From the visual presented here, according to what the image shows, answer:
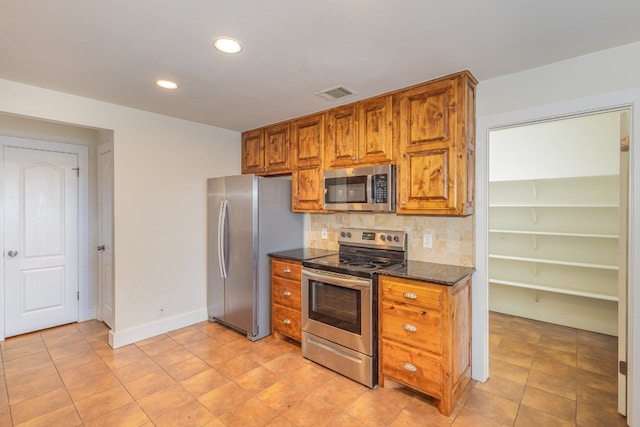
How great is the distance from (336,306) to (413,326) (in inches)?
26.9

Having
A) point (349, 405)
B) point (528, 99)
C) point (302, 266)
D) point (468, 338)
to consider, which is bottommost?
point (349, 405)

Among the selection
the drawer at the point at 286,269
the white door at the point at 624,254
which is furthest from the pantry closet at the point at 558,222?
the drawer at the point at 286,269

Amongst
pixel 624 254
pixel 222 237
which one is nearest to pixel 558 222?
pixel 624 254

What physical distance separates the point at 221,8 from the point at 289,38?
0.43 meters

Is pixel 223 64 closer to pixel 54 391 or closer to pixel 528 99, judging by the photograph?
pixel 528 99

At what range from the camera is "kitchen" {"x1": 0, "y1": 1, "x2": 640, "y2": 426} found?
210cm

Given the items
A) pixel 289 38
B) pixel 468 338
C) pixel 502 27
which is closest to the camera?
pixel 502 27

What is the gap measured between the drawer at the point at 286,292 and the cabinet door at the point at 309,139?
4.15ft

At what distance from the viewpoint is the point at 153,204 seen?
11.0 feet

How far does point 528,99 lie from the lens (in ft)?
7.40

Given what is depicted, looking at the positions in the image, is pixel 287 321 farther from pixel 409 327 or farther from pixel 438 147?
pixel 438 147

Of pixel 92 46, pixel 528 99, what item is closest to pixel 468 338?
pixel 528 99

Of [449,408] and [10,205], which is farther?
[10,205]

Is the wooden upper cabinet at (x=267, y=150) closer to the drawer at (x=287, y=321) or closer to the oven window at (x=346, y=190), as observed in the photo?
the oven window at (x=346, y=190)
